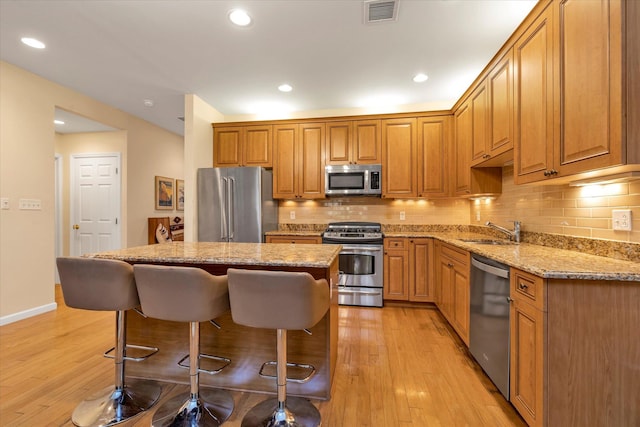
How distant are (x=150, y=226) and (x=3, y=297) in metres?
2.15

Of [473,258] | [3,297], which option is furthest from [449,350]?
[3,297]

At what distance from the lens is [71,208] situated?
475 cm

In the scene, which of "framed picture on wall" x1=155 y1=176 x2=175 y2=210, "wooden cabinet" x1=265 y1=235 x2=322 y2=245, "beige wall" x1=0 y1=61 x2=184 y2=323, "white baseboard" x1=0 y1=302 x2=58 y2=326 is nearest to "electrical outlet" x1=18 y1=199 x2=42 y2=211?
"beige wall" x1=0 y1=61 x2=184 y2=323

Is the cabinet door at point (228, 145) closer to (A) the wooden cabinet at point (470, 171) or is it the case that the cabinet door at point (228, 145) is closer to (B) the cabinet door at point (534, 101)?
(A) the wooden cabinet at point (470, 171)

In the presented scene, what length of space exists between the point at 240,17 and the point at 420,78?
2.00 meters

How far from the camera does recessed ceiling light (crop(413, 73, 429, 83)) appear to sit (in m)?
3.15

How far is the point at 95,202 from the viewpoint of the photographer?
4664 mm

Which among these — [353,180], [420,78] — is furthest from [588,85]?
[353,180]

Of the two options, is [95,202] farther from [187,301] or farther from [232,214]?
[187,301]

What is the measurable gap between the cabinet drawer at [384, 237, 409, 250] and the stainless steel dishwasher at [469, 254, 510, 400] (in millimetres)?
1295

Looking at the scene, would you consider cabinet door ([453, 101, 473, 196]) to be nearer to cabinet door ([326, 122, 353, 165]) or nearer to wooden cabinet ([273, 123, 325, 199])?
cabinet door ([326, 122, 353, 165])

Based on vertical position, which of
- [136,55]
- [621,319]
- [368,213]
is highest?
[136,55]

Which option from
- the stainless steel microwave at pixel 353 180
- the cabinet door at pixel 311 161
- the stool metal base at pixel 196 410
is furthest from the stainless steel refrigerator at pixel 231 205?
the stool metal base at pixel 196 410

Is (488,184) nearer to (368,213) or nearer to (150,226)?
(368,213)
